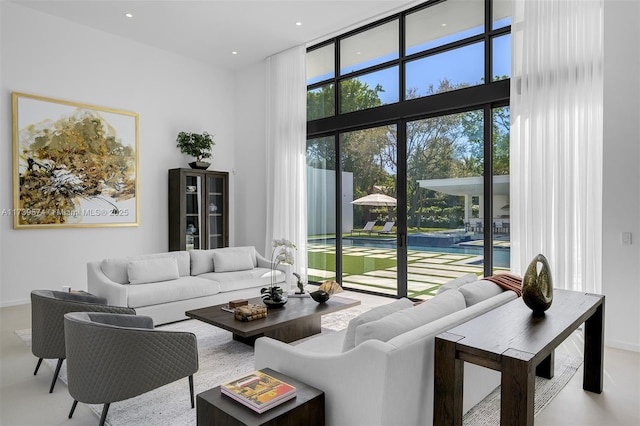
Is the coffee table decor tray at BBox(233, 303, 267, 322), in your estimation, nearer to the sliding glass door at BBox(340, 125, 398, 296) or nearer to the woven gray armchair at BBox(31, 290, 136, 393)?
the woven gray armchair at BBox(31, 290, 136, 393)

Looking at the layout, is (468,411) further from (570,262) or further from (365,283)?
(365,283)

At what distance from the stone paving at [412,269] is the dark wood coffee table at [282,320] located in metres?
1.67

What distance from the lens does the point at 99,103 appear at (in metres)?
5.74

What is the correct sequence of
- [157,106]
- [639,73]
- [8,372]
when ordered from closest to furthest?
1. [8,372]
2. [639,73]
3. [157,106]

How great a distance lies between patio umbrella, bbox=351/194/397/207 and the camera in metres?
5.54

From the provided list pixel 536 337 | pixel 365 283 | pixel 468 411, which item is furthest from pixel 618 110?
pixel 365 283

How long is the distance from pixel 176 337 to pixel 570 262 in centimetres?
356

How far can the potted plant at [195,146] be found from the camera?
647cm

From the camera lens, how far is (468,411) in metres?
2.39

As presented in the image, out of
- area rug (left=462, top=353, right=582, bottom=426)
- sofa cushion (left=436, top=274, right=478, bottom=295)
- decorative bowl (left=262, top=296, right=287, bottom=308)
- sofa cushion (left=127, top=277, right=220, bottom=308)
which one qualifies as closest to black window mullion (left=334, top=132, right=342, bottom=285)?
sofa cushion (left=127, top=277, right=220, bottom=308)

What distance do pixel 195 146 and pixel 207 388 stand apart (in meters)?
4.58

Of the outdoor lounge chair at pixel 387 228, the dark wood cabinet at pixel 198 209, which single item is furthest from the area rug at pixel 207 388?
the dark wood cabinet at pixel 198 209

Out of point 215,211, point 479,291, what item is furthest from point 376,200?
point 479,291

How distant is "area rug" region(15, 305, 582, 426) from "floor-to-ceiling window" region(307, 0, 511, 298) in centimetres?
183
